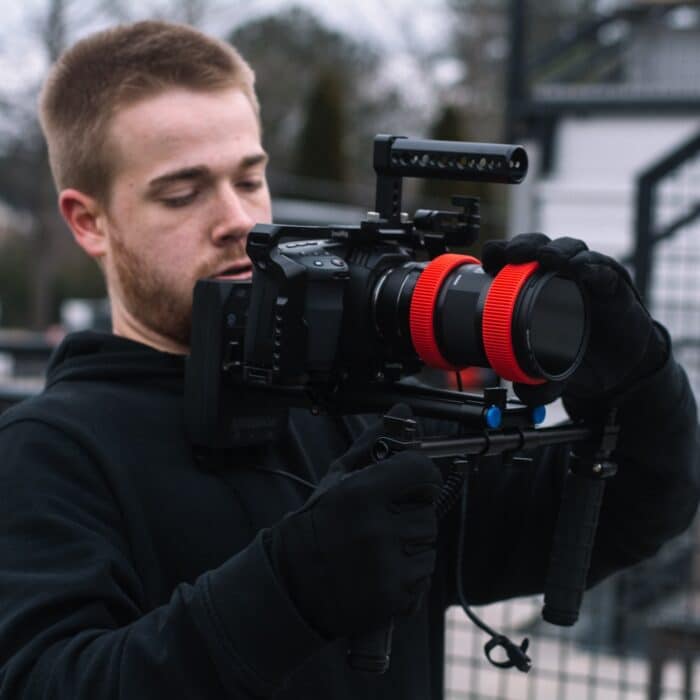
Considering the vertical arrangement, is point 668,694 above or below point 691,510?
below

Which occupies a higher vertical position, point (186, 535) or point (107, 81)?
point (107, 81)

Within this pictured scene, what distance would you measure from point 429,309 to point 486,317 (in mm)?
110

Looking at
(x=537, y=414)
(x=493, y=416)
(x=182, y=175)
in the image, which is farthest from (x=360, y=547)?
(x=182, y=175)

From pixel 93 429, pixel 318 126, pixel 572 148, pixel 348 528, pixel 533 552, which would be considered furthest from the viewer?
pixel 318 126

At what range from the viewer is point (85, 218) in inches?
78.2

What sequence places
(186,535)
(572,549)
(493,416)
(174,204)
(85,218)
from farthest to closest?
(85,218), (174,204), (572,549), (186,535), (493,416)

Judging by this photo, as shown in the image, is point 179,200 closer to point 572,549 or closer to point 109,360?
point 109,360

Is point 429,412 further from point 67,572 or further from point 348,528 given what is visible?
point 67,572

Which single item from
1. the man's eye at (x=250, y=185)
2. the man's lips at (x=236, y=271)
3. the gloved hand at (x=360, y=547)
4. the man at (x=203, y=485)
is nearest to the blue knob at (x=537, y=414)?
the man at (x=203, y=485)

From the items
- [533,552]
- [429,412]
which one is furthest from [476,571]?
[429,412]

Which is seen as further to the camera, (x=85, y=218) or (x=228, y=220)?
(x=85, y=218)

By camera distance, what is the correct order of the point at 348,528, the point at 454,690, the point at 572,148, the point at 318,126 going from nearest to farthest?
1. the point at 348,528
2. the point at 454,690
3. the point at 572,148
4. the point at 318,126

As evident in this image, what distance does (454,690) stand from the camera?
4.16 metres

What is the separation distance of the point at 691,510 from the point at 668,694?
107 inches
